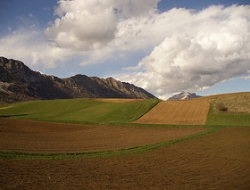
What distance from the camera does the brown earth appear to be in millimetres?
16047

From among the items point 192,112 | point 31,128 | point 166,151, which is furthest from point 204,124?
point 31,128

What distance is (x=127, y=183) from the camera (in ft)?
54.6

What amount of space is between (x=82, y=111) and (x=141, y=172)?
58601 mm

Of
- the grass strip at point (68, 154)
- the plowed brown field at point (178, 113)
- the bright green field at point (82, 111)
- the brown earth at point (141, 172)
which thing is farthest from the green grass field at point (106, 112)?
the brown earth at point (141, 172)

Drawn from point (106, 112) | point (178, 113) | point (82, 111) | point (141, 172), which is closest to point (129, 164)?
point (141, 172)

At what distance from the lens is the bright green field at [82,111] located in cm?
6625

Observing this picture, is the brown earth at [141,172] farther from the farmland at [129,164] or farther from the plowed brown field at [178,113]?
the plowed brown field at [178,113]

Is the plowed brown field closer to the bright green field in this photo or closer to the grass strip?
the bright green field

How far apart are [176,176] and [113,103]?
67.7 metres

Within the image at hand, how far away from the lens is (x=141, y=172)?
19734 millimetres

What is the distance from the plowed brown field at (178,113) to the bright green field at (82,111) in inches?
111

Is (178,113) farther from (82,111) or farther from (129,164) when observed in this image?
(129,164)

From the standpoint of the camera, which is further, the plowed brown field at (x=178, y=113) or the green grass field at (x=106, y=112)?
the plowed brown field at (x=178, y=113)

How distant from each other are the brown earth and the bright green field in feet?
121
